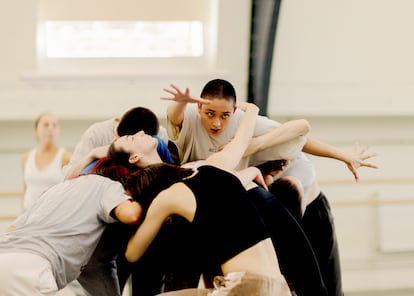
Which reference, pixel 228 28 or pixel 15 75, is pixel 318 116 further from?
pixel 15 75

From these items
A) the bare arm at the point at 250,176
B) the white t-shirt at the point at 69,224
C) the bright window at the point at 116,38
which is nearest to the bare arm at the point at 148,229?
the white t-shirt at the point at 69,224

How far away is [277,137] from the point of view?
2877 mm

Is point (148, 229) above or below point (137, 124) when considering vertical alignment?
below

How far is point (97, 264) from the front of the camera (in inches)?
106

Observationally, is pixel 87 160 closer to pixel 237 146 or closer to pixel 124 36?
pixel 237 146

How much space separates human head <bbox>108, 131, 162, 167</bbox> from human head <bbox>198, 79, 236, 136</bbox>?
211 millimetres

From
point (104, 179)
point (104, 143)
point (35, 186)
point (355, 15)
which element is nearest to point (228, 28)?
point (355, 15)

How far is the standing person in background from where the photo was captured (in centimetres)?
553

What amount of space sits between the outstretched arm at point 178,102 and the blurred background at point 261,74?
384 centimetres

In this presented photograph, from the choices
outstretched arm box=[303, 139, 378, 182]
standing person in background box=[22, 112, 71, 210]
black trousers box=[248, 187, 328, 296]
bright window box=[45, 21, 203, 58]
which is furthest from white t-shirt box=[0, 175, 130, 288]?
bright window box=[45, 21, 203, 58]

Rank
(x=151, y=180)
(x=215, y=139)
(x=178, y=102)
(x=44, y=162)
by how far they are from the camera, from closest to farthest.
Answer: (x=151, y=180)
(x=178, y=102)
(x=215, y=139)
(x=44, y=162)

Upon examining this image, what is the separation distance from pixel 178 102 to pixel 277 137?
0.39 metres

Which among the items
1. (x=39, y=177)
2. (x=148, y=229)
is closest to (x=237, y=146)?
(x=148, y=229)

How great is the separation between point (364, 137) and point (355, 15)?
47.0 inches
